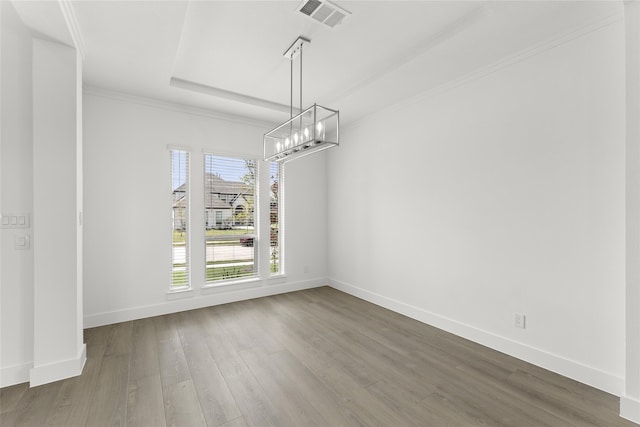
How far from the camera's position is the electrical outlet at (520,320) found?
2715 millimetres

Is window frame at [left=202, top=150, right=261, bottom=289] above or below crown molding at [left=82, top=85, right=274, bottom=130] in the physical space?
below

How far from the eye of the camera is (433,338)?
10.4 ft

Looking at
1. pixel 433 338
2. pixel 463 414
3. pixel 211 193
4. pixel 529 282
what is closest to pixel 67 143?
pixel 211 193

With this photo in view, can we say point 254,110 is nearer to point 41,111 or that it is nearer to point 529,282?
point 41,111

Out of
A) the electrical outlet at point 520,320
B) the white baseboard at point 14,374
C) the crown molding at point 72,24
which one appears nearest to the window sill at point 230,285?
the white baseboard at point 14,374

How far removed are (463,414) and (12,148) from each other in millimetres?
3881

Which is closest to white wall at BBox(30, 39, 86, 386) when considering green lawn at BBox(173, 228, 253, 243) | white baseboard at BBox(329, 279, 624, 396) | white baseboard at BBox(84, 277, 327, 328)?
white baseboard at BBox(84, 277, 327, 328)

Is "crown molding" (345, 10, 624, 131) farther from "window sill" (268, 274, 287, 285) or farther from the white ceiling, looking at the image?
"window sill" (268, 274, 287, 285)

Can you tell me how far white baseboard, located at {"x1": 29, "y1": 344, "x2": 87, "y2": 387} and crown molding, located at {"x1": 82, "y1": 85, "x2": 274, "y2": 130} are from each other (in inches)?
112

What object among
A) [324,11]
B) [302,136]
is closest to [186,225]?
[302,136]

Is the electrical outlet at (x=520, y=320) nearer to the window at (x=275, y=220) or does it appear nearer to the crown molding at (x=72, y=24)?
the window at (x=275, y=220)

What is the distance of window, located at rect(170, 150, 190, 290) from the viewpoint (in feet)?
13.1

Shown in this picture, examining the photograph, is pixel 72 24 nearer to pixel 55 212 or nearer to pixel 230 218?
pixel 55 212

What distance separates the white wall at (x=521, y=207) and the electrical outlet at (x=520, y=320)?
37 mm
